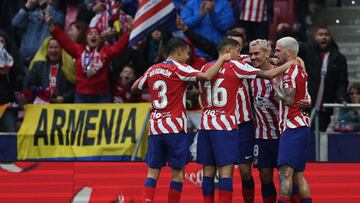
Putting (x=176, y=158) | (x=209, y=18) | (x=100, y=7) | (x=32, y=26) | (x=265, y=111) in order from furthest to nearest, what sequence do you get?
(x=32, y=26) → (x=100, y=7) → (x=209, y=18) → (x=265, y=111) → (x=176, y=158)

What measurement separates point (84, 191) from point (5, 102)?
3.44m

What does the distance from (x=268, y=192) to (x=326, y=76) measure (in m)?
4.13

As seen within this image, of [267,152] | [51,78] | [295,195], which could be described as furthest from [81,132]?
[295,195]

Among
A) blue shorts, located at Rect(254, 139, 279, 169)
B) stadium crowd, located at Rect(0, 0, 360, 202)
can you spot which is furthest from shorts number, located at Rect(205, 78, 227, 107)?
stadium crowd, located at Rect(0, 0, 360, 202)

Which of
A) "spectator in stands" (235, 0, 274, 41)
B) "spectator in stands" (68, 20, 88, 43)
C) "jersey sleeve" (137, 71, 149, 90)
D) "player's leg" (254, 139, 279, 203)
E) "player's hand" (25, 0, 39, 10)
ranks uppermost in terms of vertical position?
"player's hand" (25, 0, 39, 10)

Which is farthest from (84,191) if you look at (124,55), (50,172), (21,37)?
(21,37)

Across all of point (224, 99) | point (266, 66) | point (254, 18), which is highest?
point (254, 18)

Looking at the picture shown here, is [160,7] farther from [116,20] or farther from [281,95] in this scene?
[281,95]

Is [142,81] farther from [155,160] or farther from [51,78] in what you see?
[51,78]

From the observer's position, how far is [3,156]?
2119cm

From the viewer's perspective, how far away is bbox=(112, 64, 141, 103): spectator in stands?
21562 mm

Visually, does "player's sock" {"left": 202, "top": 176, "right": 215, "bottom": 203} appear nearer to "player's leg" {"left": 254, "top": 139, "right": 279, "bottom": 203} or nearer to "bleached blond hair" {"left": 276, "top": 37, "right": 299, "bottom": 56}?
"player's leg" {"left": 254, "top": 139, "right": 279, "bottom": 203}

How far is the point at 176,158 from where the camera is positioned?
57.1 ft

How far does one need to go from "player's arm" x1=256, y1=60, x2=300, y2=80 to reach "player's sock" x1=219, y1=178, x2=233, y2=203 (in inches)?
56.2
